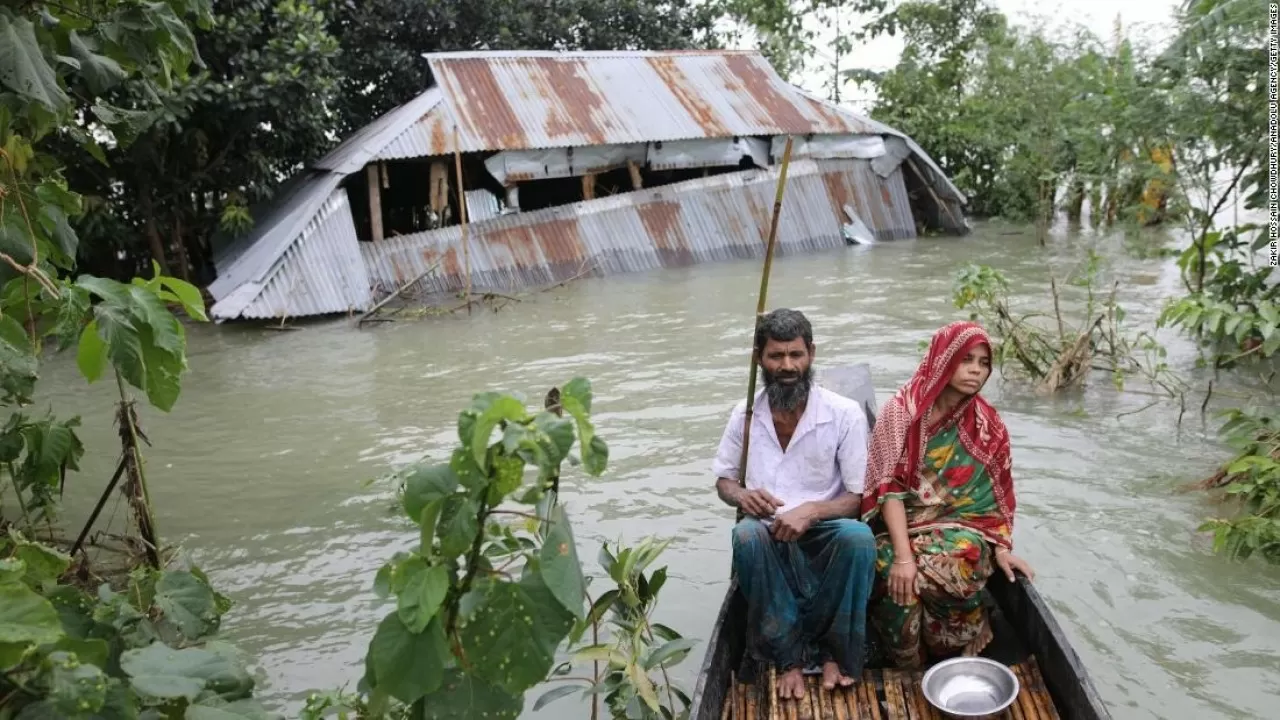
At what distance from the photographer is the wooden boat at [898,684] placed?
11.0ft

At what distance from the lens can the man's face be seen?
12.3 ft

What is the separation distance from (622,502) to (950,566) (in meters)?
3.29

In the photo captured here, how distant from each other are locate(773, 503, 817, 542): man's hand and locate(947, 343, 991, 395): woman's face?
2.50ft

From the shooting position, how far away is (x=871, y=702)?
358 cm

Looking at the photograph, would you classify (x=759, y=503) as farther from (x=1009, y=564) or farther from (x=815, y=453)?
(x=1009, y=564)

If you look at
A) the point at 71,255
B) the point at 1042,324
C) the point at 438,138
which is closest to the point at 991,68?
the point at 1042,324

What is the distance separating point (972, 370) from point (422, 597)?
8.19 ft

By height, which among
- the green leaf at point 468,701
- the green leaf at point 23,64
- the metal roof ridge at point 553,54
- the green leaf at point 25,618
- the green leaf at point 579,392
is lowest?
the green leaf at point 468,701

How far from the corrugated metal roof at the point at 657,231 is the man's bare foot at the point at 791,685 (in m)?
10.6

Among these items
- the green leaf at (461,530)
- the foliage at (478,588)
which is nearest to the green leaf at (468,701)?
the foliage at (478,588)

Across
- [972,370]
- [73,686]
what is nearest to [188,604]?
[73,686]

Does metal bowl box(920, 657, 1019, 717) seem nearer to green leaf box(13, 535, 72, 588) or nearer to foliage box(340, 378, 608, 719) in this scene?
foliage box(340, 378, 608, 719)

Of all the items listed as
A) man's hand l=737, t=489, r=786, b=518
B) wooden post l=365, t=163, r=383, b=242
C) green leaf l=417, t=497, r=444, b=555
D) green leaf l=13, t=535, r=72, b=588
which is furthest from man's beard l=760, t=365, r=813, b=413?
wooden post l=365, t=163, r=383, b=242

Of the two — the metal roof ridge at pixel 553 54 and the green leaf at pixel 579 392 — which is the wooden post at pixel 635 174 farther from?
the green leaf at pixel 579 392
